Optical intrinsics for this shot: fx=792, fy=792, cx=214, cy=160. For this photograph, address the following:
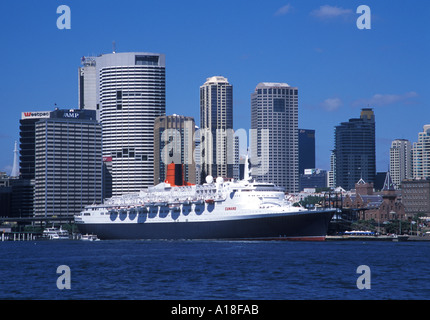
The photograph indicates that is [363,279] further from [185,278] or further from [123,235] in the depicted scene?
[123,235]

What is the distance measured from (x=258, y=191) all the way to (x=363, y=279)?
230 feet

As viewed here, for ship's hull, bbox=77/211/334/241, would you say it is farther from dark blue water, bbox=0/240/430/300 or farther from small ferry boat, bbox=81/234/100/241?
dark blue water, bbox=0/240/430/300

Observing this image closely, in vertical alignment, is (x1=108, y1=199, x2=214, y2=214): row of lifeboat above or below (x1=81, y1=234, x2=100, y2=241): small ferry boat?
above

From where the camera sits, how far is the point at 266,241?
115m

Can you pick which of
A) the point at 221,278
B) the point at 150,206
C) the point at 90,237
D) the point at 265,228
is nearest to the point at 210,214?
the point at 265,228

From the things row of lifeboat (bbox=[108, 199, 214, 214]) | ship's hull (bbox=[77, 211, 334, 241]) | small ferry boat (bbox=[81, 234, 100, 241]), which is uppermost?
row of lifeboat (bbox=[108, 199, 214, 214])

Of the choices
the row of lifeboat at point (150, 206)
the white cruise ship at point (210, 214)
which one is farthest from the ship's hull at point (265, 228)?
the row of lifeboat at point (150, 206)

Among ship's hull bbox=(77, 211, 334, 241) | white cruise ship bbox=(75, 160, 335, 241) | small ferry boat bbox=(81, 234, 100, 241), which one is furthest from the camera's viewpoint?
small ferry boat bbox=(81, 234, 100, 241)

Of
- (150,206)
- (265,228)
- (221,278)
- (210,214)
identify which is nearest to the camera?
(221,278)

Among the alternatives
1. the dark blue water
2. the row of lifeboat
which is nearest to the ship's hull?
the row of lifeboat

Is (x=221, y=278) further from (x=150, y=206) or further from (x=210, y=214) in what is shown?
(x=150, y=206)

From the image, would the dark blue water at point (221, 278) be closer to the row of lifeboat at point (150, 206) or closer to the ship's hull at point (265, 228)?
the ship's hull at point (265, 228)
